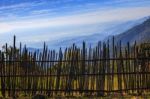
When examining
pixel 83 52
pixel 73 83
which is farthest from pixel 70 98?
pixel 83 52

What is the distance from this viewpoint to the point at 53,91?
59.6 ft

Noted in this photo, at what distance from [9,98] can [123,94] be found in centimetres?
471

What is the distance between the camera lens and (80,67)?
1788 centimetres

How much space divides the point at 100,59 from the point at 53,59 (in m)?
1.99

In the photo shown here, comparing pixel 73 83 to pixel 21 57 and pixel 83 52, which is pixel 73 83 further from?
pixel 21 57

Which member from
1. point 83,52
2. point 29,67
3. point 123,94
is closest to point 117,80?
point 123,94

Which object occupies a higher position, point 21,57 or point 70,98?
point 21,57

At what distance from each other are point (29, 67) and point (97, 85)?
9.77 feet

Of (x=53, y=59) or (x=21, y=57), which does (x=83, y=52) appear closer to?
(x=53, y=59)

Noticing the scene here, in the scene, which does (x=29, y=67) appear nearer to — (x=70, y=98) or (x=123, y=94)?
(x=70, y=98)

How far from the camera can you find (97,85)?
17.8 m

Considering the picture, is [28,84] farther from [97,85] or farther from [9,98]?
[97,85]

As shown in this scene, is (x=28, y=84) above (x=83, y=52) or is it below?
below

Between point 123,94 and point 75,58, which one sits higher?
point 75,58
